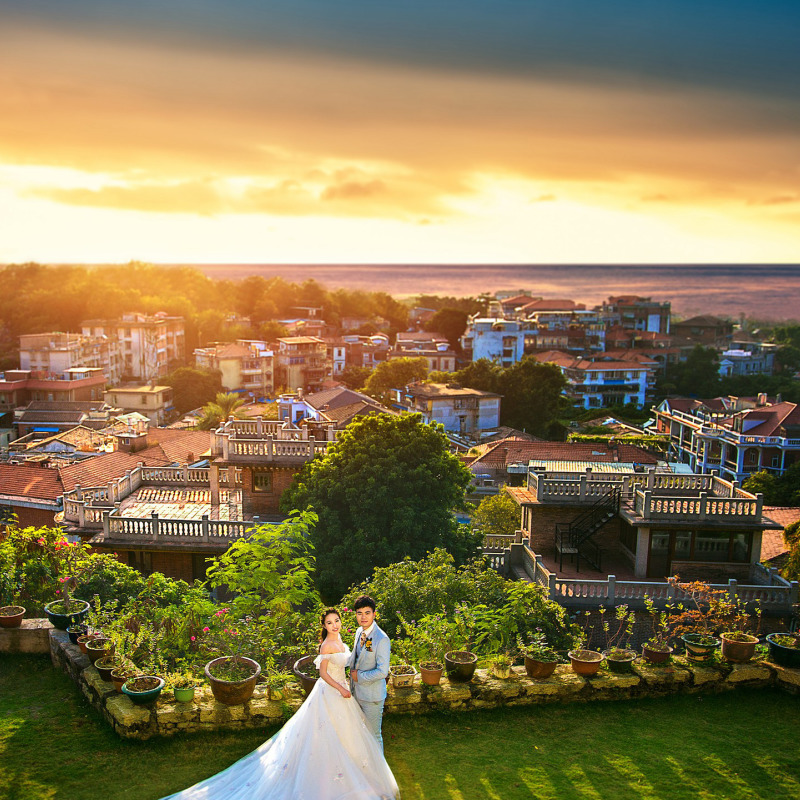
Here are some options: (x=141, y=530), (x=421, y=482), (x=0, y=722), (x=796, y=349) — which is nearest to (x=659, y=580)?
(x=421, y=482)

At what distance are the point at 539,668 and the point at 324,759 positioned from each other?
318 cm

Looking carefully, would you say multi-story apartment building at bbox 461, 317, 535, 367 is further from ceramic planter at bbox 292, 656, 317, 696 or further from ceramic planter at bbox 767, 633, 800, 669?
ceramic planter at bbox 292, 656, 317, 696

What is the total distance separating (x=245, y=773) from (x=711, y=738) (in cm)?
493

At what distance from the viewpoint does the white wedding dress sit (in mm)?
6328

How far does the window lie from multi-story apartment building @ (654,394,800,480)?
1340 inches

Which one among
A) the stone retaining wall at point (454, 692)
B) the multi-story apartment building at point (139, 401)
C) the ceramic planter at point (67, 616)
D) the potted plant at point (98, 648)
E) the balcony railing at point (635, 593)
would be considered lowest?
the multi-story apartment building at point (139, 401)

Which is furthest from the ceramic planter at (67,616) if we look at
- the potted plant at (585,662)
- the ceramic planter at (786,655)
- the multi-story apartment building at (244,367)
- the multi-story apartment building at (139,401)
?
the multi-story apartment building at (244,367)

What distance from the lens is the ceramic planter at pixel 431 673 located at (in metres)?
8.41

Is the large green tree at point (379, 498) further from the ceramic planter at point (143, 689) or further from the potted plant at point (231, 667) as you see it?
the ceramic planter at point (143, 689)

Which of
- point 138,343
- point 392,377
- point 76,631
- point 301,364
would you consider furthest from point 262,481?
point 138,343

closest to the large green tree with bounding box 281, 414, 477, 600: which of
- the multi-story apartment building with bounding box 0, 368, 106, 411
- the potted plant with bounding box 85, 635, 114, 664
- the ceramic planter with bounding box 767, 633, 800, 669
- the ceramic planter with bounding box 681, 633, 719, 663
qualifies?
the potted plant with bounding box 85, 635, 114, 664

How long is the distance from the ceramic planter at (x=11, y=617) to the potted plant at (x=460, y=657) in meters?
5.80

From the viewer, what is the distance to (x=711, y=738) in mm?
7992

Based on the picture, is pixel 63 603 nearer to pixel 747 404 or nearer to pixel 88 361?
pixel 747 404
